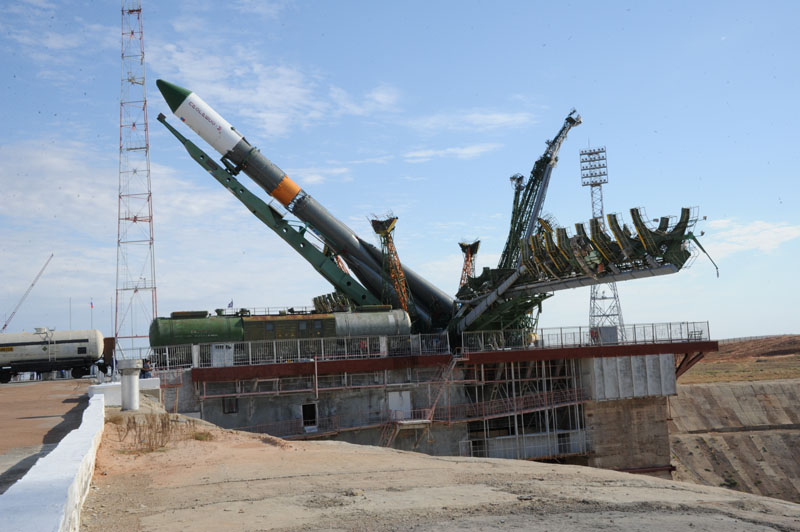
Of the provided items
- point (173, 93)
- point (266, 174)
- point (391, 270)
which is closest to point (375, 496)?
point (391, 270)

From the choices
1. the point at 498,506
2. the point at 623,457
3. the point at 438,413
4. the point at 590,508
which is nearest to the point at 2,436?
the point at 498,506

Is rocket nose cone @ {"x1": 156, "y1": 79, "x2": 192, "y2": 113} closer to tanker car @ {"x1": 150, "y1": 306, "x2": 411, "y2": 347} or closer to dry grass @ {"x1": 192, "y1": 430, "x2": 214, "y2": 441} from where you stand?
tanker car @ {"x1": 150, "y1": 306, "x2": 411, "y2": 347}

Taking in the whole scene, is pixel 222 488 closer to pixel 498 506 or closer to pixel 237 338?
pixel 498 506

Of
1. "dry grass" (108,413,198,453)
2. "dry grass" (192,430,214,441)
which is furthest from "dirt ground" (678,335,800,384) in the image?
"dry grass" (108,413,198,453)

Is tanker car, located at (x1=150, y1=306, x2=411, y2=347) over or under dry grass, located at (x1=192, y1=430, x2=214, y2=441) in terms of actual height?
over

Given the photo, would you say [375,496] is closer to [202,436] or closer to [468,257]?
[202,436]

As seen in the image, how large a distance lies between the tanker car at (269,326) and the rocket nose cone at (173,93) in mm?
13465

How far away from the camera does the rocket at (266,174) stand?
4100cm

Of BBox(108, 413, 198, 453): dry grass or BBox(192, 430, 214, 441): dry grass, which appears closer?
BBox(108, 413, 198, 453): dry grass

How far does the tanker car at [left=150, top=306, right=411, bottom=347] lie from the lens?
35.0 m

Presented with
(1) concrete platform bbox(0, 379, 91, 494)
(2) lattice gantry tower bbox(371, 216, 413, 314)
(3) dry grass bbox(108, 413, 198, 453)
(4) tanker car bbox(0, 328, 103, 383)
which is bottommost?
(3) dry grass bbox(108, 413, 198, 453)

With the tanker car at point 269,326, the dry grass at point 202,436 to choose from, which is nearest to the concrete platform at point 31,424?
the dry grass at point 202,436

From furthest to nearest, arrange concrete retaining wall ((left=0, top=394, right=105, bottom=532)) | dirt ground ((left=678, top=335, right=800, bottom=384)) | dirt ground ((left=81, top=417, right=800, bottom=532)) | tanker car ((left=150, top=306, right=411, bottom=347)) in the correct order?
dirt ground ((left=678, top=335, right=800, bottom=384))
tanker car ((left=150, top=306, right=411, bottom=347))
dirt ground ((left=81, top=417, right=800, bottom=532))
concrete retaining wall ((left=0, top=394, right=105, bottom=532))

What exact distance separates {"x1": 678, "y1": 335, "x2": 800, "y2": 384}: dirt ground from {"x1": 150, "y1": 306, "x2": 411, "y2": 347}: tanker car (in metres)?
41.5
